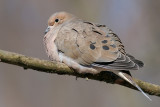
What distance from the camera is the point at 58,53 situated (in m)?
4.63

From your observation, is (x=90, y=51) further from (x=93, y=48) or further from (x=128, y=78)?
(x=128, y=78)

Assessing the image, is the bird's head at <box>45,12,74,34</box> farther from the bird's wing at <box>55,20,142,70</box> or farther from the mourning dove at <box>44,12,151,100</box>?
the bird's wing at <box>55,20,142,70</box>

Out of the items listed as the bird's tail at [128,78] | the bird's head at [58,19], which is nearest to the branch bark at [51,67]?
the bird's tail at [128,78]

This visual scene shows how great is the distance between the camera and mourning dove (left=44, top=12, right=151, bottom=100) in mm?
4332

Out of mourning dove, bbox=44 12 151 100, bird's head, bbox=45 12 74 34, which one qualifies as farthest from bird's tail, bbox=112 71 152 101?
bird's head, bbox=45 12 74 34

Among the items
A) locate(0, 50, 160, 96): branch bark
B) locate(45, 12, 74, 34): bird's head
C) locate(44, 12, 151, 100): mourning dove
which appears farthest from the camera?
locate(45, 12, 74, 34): bird's head

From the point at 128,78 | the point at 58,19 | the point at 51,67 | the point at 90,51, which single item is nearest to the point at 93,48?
→ the point at 90,51

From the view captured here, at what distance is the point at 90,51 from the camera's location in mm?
4500

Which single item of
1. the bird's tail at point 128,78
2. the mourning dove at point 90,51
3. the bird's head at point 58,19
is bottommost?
the bird's tail at point 128,78

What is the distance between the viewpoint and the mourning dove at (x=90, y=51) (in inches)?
171

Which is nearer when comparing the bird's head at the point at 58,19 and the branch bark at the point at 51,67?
the branch bark at the point at 51,67

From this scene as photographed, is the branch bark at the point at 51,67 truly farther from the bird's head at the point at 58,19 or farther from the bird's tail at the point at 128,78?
the bird's head at the point at 58,19

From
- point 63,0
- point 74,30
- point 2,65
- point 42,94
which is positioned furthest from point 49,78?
point 74,30

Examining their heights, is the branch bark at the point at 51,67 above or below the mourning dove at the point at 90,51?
below
